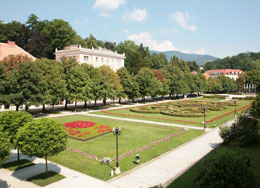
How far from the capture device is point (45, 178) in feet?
45.2

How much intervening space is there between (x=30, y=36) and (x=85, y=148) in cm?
7311

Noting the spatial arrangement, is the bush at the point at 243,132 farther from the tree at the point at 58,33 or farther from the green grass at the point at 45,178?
the tree at the point at 58,33

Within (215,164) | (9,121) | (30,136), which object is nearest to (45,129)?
(30,136)

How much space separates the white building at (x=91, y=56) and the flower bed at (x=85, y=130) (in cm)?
3712

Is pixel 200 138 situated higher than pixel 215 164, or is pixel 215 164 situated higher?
pixel 215 164

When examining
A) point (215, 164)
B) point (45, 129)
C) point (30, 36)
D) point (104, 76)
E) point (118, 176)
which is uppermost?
point (30, 36)

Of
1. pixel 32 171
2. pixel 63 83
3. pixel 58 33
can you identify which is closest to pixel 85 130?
pixel 32 171

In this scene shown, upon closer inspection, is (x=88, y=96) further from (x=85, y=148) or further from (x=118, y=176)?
(x=118, y=176)

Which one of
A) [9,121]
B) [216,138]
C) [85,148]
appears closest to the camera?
[9,121]

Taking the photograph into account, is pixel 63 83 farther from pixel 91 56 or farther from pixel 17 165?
pixel 91 56

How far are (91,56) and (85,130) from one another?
4262cm

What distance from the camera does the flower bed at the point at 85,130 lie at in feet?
77.4

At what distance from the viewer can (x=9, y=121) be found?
596 inches

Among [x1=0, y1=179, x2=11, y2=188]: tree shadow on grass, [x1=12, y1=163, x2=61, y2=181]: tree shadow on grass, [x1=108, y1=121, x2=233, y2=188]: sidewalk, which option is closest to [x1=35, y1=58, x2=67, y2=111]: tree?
[x1=12, y1=163, x2=61, y2=181]: tree shadow on grass
